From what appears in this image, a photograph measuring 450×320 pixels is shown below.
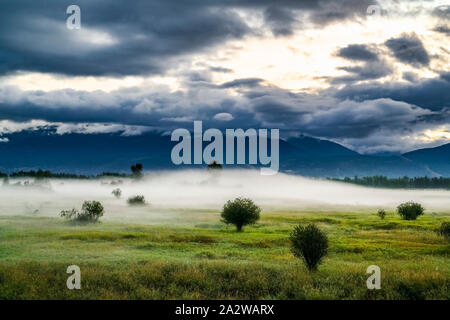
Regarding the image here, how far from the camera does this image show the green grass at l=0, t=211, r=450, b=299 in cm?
2509

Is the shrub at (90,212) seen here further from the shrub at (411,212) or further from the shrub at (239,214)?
the shrub at (411,212)

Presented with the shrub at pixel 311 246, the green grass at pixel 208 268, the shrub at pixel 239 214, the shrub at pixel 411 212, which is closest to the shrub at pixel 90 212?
the green grass at pixel 208 268

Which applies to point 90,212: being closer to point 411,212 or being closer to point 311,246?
point 311,246

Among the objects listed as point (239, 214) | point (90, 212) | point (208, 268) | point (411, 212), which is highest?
point (239, 214)

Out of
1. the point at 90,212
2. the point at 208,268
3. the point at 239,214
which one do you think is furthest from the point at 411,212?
the point at 208,268

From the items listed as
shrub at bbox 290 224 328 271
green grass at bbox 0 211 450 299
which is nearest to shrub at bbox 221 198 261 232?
green grass at bbox 0 211 450 299

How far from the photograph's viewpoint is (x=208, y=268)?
2962cm

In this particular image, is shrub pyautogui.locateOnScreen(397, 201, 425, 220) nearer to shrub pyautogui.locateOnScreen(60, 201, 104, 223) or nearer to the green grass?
the green grass

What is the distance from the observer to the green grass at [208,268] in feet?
82.3
